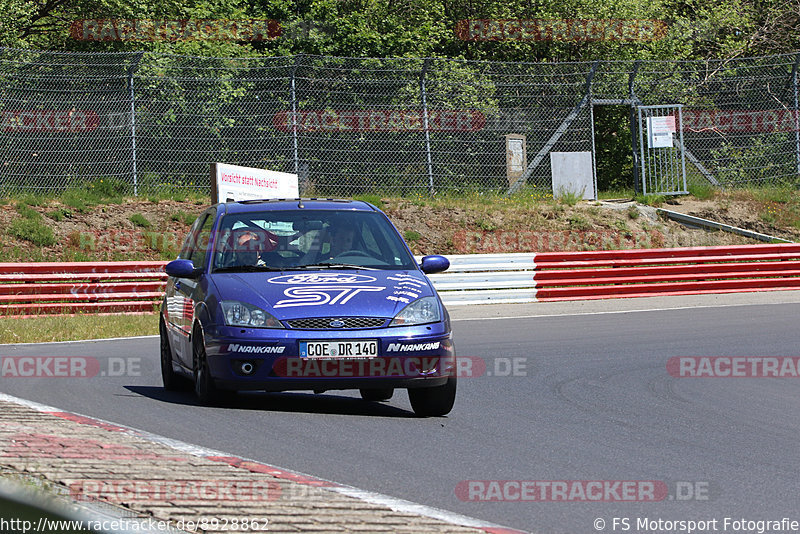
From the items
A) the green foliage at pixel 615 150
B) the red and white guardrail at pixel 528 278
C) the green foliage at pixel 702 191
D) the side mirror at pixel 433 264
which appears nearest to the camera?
the side mirror at pixel 433 264

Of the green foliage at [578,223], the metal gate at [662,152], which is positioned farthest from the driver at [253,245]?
the metal gate at [662,152]

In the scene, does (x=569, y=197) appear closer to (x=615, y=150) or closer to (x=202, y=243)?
(x=615, y=150)

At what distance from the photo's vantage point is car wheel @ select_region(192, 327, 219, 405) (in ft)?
27.1

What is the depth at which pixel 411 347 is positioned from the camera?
7949mm

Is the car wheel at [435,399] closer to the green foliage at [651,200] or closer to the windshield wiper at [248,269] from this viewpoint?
Answer: the windshield wiper at [248,269]

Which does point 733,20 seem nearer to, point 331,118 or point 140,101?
point 331,118

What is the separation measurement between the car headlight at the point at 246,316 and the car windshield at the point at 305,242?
688mm

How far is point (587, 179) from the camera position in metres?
27.3

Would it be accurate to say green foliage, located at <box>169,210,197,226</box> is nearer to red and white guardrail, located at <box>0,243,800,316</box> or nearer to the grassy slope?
the grassy slope

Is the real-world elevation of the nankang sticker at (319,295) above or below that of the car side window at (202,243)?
below

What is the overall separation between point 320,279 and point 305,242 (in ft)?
2.16

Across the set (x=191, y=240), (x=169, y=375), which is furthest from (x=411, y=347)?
(x=191, y=240)

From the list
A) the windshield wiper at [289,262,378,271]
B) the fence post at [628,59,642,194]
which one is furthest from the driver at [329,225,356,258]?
the fence post at [628,59,642,194]

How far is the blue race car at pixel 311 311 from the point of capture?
25.8 feet
